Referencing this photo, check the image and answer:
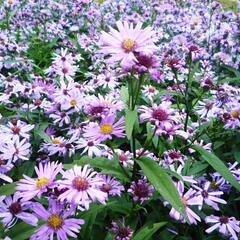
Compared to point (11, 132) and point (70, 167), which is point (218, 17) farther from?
point (70, 167)

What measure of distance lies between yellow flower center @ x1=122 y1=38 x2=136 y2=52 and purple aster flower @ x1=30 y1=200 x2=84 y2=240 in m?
0.61

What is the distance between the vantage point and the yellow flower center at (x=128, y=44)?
1.45 meters

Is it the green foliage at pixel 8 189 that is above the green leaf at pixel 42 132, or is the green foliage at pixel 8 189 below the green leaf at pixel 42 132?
below

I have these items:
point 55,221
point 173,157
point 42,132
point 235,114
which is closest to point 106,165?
point 55,221

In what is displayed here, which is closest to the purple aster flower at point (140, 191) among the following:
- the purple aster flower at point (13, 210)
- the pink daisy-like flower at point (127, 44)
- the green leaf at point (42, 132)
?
the purple aster flower at point (13, 210)

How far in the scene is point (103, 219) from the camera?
1806mm

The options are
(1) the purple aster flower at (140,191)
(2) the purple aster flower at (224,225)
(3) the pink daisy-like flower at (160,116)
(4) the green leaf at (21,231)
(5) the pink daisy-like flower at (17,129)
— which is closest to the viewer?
(4) the green leaf at (21,231)

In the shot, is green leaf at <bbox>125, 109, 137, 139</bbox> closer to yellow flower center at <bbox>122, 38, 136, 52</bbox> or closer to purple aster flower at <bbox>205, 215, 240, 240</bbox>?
yellow flower center at <bbox>122, 38, 136, 52</bbox>

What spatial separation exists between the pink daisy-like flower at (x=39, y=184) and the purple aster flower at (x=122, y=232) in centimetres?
34

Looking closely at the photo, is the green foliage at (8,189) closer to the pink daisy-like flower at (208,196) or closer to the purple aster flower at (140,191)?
the purple aster flower at (140,191)

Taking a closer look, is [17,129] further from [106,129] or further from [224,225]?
[224,225]

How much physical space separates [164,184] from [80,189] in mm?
303

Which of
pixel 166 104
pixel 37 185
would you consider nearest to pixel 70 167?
pixel 37 185

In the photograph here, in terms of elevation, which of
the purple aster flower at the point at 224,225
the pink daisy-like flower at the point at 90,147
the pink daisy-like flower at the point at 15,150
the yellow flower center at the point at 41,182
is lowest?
the purple aster flower at the point at 224,225
